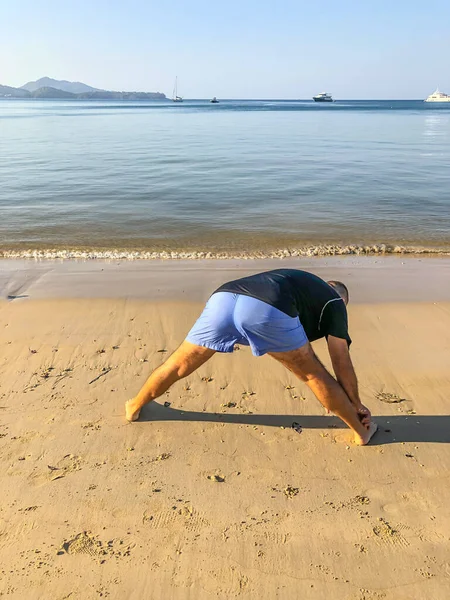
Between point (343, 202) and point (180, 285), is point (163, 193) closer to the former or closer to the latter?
point (343, 202)

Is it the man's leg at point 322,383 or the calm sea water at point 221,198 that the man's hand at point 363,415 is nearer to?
the man's leg at point 322,383

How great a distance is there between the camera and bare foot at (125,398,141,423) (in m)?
3.71

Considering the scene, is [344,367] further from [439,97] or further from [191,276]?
[439,97]

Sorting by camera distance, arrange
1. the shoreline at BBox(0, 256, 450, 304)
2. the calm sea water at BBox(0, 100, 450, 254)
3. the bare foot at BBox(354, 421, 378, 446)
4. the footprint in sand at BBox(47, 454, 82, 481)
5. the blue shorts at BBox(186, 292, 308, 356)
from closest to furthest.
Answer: the blue shorts at BBox(186, 292, 308, 356) → the footprint in sand at BBox(47, 454, 82, 481) → the bare foot at BBox(354, 421, 378, 446) → the shoreline at BBox(0, 256, 450, 304) → the calm sea water at BBox(0, 100, 450, 254)

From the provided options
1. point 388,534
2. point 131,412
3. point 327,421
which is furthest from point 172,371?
point 388,534

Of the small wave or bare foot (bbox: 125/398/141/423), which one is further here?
the small wave

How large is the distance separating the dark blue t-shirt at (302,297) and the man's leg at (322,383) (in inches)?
Result: 7.9

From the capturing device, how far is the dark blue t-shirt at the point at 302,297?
9.59ft

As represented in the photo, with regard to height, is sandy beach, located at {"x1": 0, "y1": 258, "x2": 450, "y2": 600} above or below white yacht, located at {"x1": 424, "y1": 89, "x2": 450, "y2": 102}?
below

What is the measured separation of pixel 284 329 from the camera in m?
2.91

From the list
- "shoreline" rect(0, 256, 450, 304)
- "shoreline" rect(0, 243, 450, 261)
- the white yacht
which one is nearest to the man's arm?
"shoreline" rect(0, 256, 450, 304)

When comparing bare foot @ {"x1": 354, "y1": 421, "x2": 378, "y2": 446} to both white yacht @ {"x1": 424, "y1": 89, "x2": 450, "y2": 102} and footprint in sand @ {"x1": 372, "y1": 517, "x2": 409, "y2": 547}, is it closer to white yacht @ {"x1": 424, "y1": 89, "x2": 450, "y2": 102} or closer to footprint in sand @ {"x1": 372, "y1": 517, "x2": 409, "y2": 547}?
footprint in sand @ {"x1": 372, "y1": 517, "x2": 409, "y2": 547}

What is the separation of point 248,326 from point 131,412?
4.60 ft

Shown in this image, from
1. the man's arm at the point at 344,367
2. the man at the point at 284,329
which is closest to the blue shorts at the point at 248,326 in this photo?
the man at the point at 284,329
